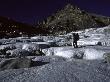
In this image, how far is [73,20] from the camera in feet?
246

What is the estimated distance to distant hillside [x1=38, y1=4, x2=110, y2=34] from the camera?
67.9m

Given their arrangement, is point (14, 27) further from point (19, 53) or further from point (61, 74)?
point (61, 74)

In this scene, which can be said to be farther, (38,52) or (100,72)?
(38,52)

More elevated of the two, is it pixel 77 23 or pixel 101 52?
pixel 77 23

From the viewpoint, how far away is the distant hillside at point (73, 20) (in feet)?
223

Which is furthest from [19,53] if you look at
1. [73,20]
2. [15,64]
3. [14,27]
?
[73,20]

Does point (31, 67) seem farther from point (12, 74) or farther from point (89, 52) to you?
point (89, 52)

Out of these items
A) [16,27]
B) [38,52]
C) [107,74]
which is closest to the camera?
[107,74]

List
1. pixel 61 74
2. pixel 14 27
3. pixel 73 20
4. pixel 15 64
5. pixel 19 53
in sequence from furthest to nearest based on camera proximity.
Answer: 1. pixel 73 20
2. pixel 14 27
3. pixel 19 53
4. pixel 15 64
5. pixel 61 74

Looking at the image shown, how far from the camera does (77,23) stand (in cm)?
7238

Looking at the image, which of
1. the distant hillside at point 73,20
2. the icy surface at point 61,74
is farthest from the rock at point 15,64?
the distant hillside at point 73,20

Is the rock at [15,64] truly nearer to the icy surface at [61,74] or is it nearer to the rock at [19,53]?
the icy surface at [61,74]

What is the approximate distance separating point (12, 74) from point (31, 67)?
3.67 feet

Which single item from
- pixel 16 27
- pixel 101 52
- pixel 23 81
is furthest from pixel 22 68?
pixel 16 27
